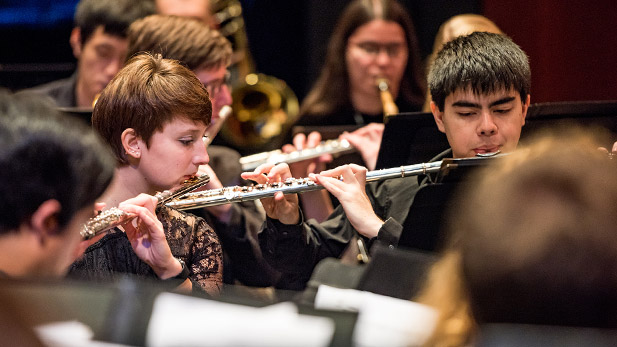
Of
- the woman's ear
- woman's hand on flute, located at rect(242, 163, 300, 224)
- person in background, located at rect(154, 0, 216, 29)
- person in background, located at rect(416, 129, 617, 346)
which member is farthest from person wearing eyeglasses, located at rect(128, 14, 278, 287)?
person in background, located at rect(416, 129, 617, 346)

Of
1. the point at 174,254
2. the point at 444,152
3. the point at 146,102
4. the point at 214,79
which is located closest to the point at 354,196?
the point at 444,152

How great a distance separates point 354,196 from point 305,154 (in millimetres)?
806

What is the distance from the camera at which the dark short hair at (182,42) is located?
8.60 feet

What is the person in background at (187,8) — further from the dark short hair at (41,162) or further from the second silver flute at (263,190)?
the dark short hair at (41,162)

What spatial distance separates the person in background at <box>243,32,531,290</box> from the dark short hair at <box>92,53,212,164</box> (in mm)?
301

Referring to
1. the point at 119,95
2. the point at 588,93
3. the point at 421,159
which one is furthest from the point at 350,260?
the point at 588,93

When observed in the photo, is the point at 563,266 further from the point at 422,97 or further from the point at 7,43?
the point at 7,43

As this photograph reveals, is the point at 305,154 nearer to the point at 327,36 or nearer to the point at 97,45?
the point at 97,45

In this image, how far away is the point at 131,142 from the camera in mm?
2090

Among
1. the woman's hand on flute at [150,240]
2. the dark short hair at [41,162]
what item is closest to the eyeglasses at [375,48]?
the woman's hand on flute at [150,240]

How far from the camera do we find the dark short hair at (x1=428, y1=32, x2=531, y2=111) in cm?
233

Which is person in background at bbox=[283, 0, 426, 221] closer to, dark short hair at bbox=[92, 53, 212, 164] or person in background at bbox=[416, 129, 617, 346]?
dark short hair at bbox=[92, 53, 212, 164]

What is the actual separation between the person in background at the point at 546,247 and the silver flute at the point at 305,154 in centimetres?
187

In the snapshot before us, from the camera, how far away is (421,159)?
247cm
